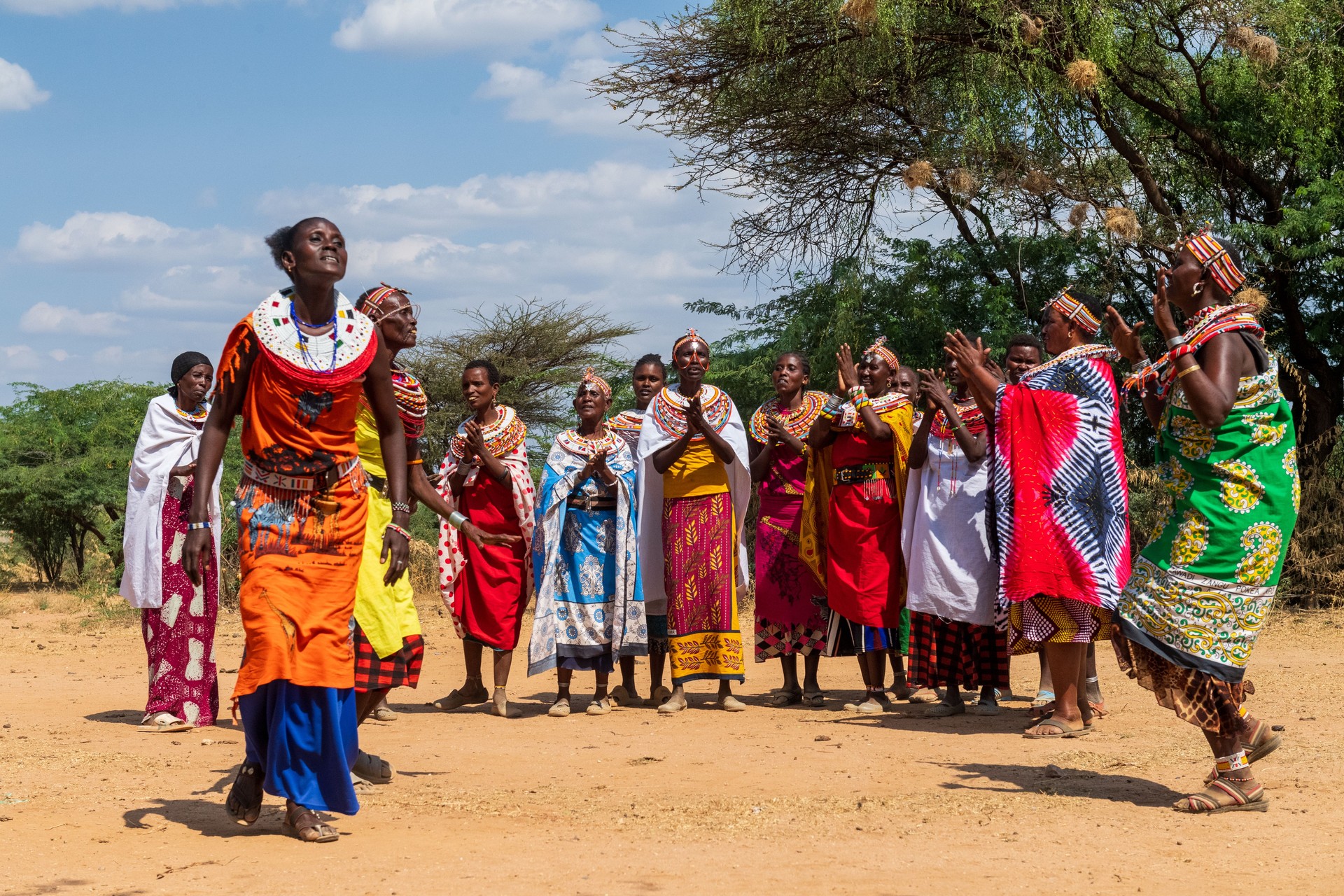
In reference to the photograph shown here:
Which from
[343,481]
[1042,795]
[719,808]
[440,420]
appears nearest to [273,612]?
[343,481]

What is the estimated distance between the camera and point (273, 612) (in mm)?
4633

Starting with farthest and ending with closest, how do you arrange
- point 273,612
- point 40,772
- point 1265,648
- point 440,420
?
point 440,420, point 1265,648, point 40,772, point 273,612

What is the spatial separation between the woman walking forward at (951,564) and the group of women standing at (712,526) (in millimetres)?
17

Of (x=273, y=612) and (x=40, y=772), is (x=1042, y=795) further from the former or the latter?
(x=40, y=772)

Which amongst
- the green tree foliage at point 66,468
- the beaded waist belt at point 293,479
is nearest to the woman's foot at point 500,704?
the beaded waist belt at point 293,479

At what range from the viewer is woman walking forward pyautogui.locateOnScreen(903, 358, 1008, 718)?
7.70m

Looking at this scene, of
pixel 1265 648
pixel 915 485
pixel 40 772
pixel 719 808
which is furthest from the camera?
pixel 1265 648

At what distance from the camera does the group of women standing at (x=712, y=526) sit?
15.6 feet

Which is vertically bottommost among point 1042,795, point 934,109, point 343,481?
point 1042,795

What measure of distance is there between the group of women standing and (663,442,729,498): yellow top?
2 centimetres

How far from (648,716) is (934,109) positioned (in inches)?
345

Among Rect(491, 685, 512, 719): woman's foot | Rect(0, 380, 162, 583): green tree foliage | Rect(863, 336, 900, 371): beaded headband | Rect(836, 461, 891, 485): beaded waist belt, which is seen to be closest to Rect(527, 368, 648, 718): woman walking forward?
Rect(491, 685, 512, 719): woman's foot

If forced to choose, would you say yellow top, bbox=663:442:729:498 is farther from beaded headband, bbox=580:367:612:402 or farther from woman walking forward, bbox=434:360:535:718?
woman walking forward, bbox=434:360:535:718

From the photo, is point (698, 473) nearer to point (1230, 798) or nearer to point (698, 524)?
point (698, 524)
